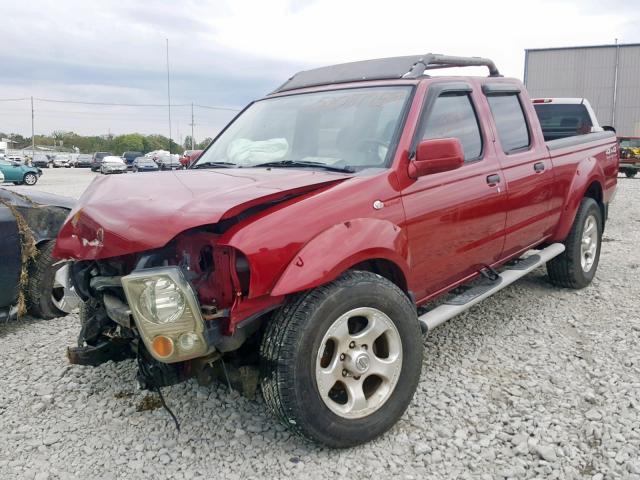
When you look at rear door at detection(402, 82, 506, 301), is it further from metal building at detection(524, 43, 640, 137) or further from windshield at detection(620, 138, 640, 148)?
metal building at detection(524, 43, 640, 137)

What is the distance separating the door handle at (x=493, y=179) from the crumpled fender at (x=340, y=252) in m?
1.11

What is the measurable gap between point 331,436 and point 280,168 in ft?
5.09

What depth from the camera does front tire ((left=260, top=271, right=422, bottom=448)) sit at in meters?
2.51

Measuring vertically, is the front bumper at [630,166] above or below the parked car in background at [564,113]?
below

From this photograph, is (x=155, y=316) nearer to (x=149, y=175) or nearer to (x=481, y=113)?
(x=149, y=175)

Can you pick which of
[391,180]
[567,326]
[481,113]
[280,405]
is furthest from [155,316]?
[567,326]

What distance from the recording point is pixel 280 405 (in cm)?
252

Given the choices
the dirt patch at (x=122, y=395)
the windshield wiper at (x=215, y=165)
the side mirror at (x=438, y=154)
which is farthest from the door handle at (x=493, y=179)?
the dirt patch at (x=122, y=395)

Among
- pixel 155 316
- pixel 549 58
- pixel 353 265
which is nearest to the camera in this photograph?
pixel 155 316

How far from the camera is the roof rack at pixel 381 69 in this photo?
3788 mm

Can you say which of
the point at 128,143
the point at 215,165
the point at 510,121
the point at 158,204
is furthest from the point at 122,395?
the point at 128,143

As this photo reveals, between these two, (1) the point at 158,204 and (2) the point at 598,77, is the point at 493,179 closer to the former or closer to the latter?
(1) the point at 158,204

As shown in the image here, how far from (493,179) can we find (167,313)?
8.07 ft

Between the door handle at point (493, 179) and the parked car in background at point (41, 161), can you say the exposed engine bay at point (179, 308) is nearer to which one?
the door handle at point (493, 179)
